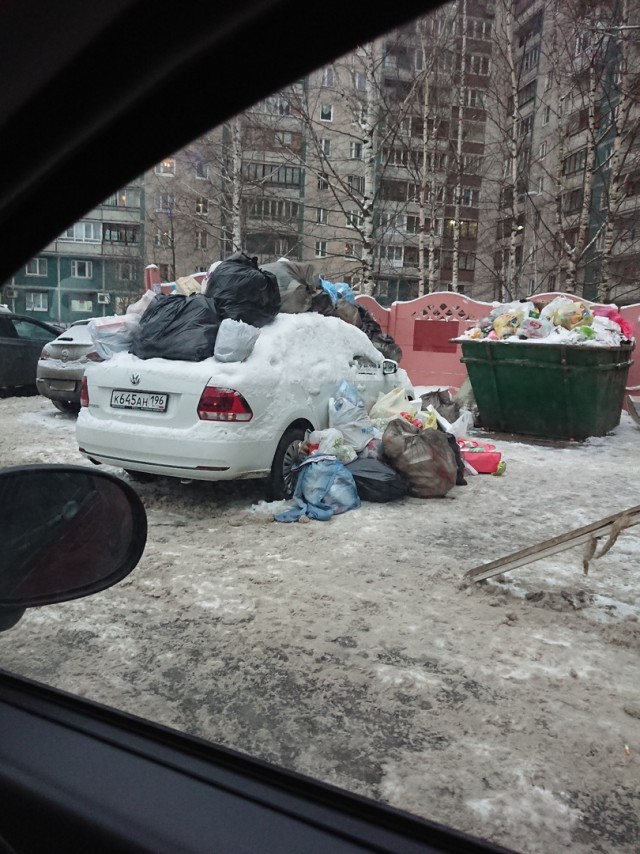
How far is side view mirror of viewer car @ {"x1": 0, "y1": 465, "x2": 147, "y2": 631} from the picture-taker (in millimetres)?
1266

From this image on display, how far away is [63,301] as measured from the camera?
2.32 m

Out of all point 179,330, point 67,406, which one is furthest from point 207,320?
point 67,406

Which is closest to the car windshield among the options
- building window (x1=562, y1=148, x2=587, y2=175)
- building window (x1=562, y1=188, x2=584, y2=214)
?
building window (x1=562, y1=148, x2=587, y2=175)

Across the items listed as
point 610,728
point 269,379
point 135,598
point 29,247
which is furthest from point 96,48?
point 269,379

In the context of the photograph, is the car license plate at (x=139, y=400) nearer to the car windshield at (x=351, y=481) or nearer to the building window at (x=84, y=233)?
the car windshield at (x=351, y=481)

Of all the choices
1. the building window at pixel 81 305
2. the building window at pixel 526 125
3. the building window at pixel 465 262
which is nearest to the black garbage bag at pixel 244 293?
the building window at pixel 81 305

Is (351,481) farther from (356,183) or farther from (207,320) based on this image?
(356,183)

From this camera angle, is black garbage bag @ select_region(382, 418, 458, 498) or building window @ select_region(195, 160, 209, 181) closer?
building window @ select_region(195, 160, 209, 181)

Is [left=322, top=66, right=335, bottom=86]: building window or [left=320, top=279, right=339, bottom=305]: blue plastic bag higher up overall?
[left=320, top=279, right=339, bottom=305]: blue plastic bag

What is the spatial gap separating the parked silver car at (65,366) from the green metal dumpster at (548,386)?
216 inches

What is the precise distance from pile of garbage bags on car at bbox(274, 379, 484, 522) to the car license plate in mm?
1252

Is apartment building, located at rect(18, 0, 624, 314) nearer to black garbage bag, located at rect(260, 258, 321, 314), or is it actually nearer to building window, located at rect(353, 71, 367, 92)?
building window, located at rect(353, 71, 367, 92)

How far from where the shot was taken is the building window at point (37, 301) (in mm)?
1734

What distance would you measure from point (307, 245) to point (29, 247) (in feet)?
29.4
